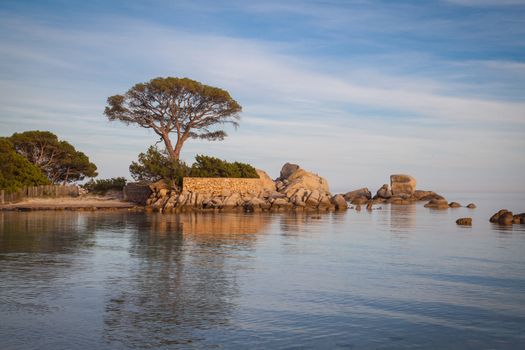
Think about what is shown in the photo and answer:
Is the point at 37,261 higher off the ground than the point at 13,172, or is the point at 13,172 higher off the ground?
the point at 13,172

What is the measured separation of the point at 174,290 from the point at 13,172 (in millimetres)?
42705

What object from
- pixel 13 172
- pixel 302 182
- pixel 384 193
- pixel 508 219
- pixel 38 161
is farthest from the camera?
pixel 384 193

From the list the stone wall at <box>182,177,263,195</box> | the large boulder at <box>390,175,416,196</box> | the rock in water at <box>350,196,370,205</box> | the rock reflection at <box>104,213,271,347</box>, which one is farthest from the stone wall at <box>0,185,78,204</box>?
the large boulder at <box>390,175,416,196</box>

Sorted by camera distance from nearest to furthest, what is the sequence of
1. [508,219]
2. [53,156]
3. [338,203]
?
1. [508,219]
2. [338,203]
3. [53,156]

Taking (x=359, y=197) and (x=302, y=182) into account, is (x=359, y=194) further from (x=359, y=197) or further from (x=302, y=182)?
(x=302, y=182)

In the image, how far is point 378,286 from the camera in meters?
15.1

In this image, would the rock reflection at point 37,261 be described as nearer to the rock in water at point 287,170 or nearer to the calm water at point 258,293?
the calm water at point 258,293

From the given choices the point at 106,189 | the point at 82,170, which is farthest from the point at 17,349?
the point at 82,170

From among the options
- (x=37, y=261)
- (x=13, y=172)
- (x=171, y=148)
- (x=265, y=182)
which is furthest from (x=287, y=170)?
(x=37, y=261)

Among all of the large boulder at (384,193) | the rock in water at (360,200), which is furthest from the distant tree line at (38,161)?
the large boulder at (384,193)

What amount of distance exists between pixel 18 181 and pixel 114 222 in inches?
785

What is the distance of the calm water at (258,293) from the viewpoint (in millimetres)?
10250

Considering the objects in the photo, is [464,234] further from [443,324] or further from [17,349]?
[17,349]

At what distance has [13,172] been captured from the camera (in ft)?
168
